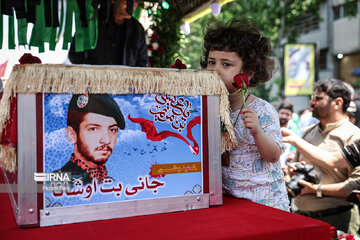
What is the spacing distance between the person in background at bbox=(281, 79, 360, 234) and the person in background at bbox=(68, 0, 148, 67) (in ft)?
5.77

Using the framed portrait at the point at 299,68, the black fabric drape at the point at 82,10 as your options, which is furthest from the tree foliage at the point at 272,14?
the black fabric drape at the point at 82,10

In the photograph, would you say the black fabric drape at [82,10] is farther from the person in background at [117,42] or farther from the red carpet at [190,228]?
the red carpet at [190,228]

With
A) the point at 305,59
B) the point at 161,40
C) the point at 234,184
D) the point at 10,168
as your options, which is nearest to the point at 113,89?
the point at 10,168

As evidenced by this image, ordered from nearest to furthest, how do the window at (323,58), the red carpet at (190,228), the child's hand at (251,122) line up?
the red carpet at (190,228)
the child's hand at (251,122)
the window at (323,58)

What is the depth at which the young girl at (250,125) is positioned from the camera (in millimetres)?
1546

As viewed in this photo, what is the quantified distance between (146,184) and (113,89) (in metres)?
0.34

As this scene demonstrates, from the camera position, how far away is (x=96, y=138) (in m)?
1.20

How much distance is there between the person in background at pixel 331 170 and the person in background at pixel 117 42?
1758 millimetres

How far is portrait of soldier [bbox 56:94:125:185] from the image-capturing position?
1.17 m

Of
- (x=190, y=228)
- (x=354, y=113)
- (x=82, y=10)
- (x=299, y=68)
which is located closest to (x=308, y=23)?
(x=299, y=68)

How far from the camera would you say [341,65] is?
18.1 meters

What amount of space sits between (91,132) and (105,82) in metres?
0.17

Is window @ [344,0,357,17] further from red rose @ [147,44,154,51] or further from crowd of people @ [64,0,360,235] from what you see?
red rose @ [147,44,154,51]

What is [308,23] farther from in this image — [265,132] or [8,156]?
[8,156]
